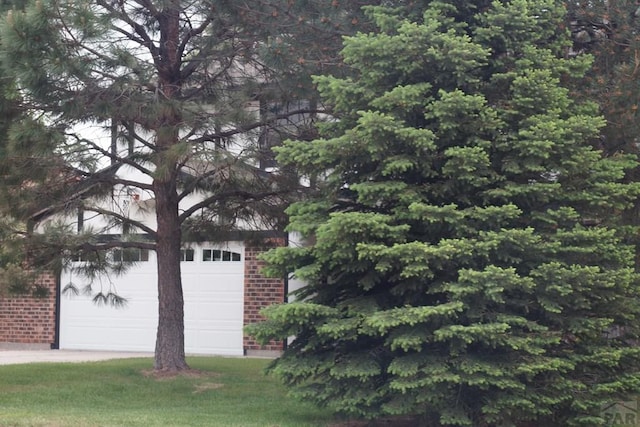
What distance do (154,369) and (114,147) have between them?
10.7 ft

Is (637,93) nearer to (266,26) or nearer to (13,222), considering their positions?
(266,26)

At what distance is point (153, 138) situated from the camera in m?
11.5

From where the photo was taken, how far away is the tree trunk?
12.6 meters

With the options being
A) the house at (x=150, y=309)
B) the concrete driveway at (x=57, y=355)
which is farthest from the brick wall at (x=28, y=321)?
the concrete driveway at (x=57, y=355)

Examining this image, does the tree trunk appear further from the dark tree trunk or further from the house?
the house

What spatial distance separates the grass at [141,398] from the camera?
9227mm

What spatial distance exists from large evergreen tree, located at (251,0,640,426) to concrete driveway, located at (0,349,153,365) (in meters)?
8.10

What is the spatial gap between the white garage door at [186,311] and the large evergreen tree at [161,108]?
3.95 m

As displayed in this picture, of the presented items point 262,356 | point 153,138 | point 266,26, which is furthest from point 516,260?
point 262,356

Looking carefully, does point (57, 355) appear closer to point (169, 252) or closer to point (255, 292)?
point (255, 292)

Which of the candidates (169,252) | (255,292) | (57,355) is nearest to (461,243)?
(169,252)

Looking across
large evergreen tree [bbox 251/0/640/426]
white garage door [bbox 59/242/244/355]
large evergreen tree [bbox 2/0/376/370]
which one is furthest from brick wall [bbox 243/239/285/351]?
large evergreen tree [bbox 251/0/640/426]

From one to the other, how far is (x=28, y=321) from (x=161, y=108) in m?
10.1

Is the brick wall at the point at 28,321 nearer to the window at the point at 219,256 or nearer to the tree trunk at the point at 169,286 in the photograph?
the window at the point at 219,256
